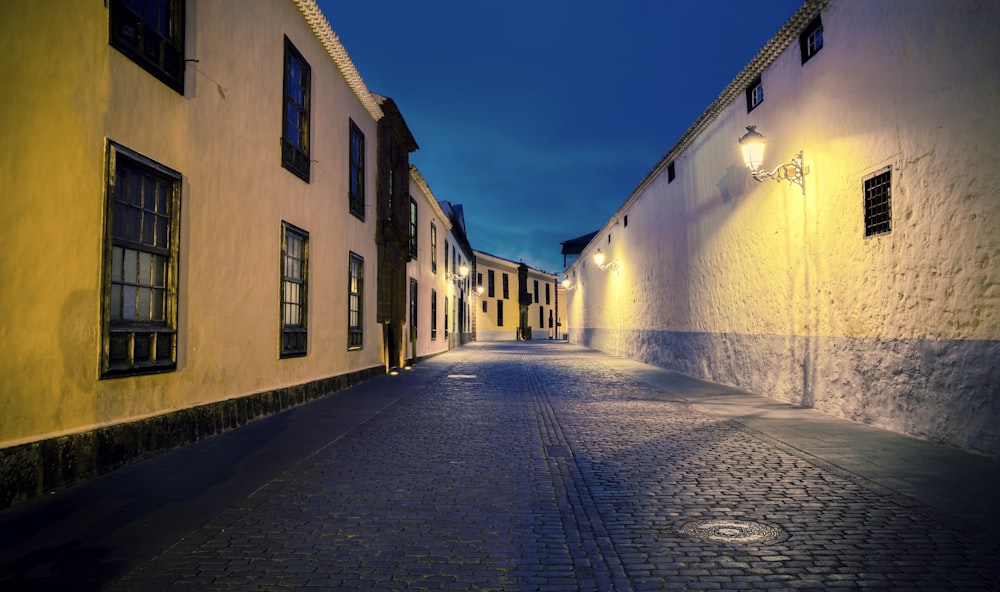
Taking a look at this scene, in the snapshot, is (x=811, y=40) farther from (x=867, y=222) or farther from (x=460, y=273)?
(x=460, y=273)

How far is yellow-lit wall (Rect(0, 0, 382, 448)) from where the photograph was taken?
4.94 meters

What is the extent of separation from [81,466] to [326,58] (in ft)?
31.2

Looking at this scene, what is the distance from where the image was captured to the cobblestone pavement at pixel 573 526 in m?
3.39

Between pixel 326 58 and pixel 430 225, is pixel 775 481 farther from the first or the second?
pixel 430 225

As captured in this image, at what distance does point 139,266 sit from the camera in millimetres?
6590

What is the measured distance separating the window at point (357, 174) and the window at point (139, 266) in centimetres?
747

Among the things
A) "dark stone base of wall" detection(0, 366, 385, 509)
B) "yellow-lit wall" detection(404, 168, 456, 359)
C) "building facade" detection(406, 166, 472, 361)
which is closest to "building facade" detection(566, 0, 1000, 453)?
"dark stone base of wall" detection(0, 366, 385, 509)

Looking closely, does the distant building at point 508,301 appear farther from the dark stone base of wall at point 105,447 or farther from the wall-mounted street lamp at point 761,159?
the dark stone base of wall at point 105,447

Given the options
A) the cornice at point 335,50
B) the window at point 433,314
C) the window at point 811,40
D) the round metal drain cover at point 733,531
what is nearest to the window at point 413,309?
the window at point 433,314

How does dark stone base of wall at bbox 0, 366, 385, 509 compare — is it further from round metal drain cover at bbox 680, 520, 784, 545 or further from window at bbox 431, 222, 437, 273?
window at bbox 431, 222, 437, 273

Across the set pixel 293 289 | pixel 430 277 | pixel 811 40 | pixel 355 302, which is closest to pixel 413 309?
pixel 430 277

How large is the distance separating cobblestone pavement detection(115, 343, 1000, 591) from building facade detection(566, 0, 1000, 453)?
206 centimetres

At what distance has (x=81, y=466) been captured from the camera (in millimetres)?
5445

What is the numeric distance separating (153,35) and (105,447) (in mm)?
4161
